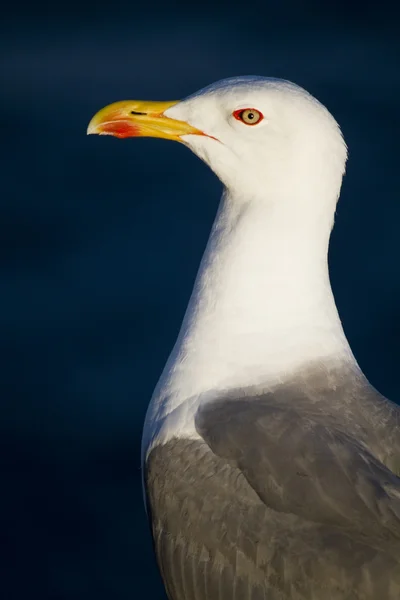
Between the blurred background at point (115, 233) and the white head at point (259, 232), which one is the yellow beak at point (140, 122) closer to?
the white head at point (259, 232)

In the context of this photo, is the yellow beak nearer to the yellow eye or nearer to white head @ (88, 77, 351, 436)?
white head @ (88, 77, 351, 436)

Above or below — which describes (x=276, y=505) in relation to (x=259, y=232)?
below

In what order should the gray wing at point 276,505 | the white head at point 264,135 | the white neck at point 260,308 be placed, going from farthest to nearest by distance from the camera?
1. the white neck at point 260,308
2. the white head at point 264,135
3. the gray wing at point 276,505

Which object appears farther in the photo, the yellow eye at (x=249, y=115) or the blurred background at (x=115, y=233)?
the blurred background at (x=115, y=233)

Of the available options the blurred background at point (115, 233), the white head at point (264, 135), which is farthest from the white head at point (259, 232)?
the blurred background at point (115, 233)

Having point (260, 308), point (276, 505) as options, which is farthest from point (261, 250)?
point (276, 505)

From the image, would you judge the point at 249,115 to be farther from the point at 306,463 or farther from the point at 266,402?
the point at 306,463

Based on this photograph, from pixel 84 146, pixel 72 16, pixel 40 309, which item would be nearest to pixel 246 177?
pixel 40 309
